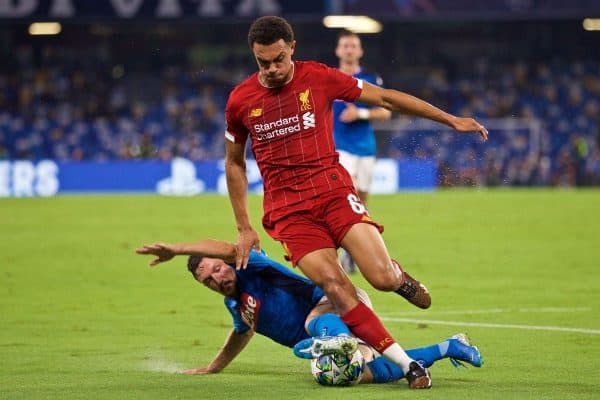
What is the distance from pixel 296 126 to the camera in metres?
7.19

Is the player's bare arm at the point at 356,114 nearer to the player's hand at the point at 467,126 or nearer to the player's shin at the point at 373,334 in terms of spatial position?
the player's hand at the point at 467,126

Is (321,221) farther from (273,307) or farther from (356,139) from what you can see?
(356,139)

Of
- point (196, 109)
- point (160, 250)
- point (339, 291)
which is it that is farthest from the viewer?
point (196, 109)

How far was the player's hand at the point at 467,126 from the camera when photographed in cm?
703

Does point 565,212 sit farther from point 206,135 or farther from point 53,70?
point 53,70

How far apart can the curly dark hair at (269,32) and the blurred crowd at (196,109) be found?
1185 inches

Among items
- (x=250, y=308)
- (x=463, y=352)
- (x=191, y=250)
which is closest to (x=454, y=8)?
(x=250, y=308)

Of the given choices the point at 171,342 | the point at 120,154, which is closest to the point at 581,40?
the point at 120,154

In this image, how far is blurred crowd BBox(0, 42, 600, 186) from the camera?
3862 centimetres

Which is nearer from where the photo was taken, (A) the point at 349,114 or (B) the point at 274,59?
(B) the point at 274,59

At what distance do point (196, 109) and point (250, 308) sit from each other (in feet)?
112

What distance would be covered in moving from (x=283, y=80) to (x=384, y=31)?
35463mm

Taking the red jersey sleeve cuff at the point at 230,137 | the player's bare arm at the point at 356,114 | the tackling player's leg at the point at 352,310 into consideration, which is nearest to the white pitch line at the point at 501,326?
the tackling player's leg at the point at 352,310

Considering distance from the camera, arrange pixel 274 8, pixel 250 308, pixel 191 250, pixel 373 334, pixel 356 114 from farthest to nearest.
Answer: pixel 274 8 → pixel 356 114 → pixel 250 308 → pixel 373 334 → pixel 191 250
